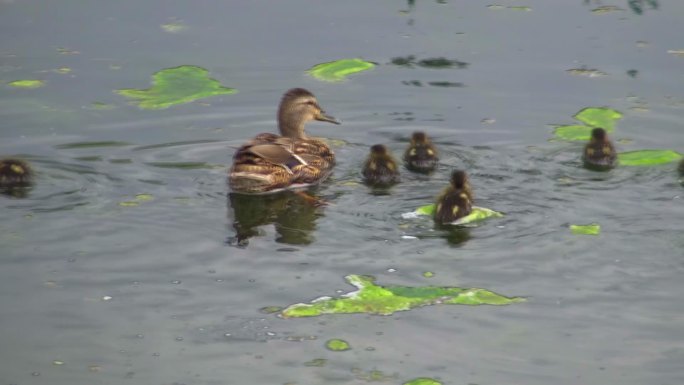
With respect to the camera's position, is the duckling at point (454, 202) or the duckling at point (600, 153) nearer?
the duckling at point (454, 202)

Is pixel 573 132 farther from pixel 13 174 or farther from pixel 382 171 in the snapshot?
pixel 13 174

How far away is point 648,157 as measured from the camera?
12648 millimetres

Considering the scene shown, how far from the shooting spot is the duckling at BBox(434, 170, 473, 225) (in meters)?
11.1

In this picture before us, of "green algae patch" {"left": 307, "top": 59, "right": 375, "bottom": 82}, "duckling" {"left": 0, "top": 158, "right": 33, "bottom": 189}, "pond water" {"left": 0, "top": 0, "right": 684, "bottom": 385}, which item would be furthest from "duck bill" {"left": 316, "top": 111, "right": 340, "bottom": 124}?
"duckling" {"left": 0, "top": 158, "right": 33, "bottom": 189}

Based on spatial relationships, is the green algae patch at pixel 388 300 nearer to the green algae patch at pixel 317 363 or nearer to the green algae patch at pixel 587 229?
the green algae patch at pixel 317 363

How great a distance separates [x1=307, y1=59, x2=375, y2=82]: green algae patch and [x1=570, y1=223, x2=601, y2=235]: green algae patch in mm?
4381

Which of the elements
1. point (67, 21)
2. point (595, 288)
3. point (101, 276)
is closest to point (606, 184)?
point (595, 288)

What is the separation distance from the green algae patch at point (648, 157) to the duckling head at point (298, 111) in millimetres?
2704

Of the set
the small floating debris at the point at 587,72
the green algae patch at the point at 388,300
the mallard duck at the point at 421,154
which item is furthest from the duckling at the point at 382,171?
the small floating debris at the point at 587,72

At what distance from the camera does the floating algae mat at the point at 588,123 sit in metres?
13.3

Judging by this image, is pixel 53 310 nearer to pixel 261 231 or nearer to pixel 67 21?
pixel 261 231

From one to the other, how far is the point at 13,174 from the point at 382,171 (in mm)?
3133

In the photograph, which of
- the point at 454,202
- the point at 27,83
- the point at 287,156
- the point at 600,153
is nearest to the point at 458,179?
the point at 454,202

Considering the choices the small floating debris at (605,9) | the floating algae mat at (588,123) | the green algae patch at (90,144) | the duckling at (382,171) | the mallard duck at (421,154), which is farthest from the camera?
the small floating debris at (605,9)
